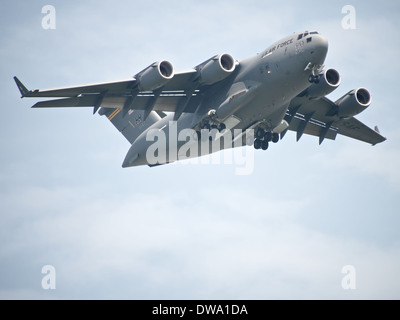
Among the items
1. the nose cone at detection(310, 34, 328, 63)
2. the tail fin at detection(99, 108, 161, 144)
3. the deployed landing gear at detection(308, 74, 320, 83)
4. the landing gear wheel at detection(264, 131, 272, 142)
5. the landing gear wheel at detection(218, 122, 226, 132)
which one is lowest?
the landing gear wheel at detection(218, 122, 226, 132)

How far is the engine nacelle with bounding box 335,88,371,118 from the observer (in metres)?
24.9

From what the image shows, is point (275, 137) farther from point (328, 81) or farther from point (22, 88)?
point (22, 88)

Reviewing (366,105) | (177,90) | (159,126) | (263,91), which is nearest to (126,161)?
(159,126)

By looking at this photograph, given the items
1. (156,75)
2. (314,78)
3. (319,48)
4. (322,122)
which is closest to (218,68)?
(156,75)

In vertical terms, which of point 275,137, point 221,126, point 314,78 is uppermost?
point 314,78

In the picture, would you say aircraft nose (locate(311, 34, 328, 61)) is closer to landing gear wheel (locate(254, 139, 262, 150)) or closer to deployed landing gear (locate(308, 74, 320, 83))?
deployed landing gear (locate(308, 74, 320, 83))

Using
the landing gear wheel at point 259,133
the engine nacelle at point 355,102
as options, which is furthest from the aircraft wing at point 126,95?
the engine nacelle at point 355,102

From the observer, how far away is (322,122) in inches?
1069

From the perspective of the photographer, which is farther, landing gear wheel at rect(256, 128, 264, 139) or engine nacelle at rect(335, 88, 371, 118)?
landing gear wheel at rect(256, 128, 264, 139)

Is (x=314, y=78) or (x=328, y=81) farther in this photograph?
(x=328, y=81)

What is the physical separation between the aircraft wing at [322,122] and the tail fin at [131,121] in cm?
565

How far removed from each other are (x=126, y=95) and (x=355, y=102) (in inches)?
333

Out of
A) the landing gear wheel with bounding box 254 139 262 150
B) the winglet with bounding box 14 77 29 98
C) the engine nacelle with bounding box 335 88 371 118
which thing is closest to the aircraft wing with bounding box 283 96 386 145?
the engine nacelle with bounding box 335 88 371 118

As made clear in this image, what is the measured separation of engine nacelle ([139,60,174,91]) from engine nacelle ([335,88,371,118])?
23.7 ft
